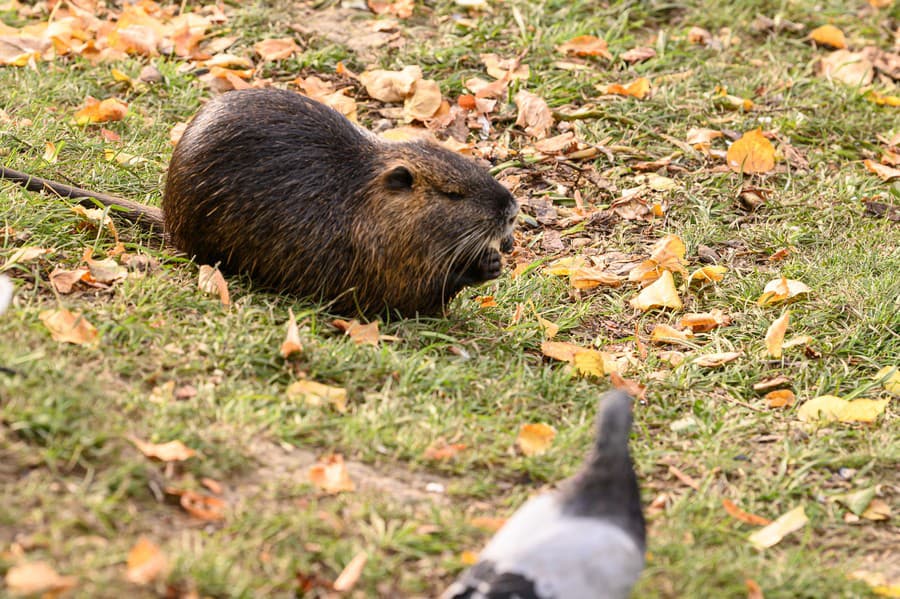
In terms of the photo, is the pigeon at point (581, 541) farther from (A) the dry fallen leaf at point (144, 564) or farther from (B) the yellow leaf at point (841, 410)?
(B) the yellow leaf at point (841, 410)

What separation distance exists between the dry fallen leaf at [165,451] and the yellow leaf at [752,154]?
12.4ft

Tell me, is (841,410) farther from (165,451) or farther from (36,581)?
(36,581)

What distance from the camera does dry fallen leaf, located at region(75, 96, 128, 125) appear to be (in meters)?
5.86

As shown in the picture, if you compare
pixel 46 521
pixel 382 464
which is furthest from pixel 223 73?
pixel 46 521

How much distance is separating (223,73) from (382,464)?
3.46 metres

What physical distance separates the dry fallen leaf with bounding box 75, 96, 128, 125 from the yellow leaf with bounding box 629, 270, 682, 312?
2.85m

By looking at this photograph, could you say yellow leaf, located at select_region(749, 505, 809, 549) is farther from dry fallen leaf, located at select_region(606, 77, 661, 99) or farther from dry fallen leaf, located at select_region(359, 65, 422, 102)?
dry fallen leaf, located at select_region(359, 65, 422, 102)

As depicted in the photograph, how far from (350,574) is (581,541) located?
638mm

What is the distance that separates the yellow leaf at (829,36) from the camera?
731cm

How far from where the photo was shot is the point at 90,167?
5.45m

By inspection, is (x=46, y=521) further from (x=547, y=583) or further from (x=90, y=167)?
(x=90, y=167)

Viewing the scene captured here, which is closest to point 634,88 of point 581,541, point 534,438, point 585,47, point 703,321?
point 585,47

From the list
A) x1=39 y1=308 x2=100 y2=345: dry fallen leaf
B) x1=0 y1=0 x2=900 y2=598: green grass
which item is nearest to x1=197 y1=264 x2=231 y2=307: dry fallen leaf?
x1=0 y1=0 x2=900 y2=598: green grass

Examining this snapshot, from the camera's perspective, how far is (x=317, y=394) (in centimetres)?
387
